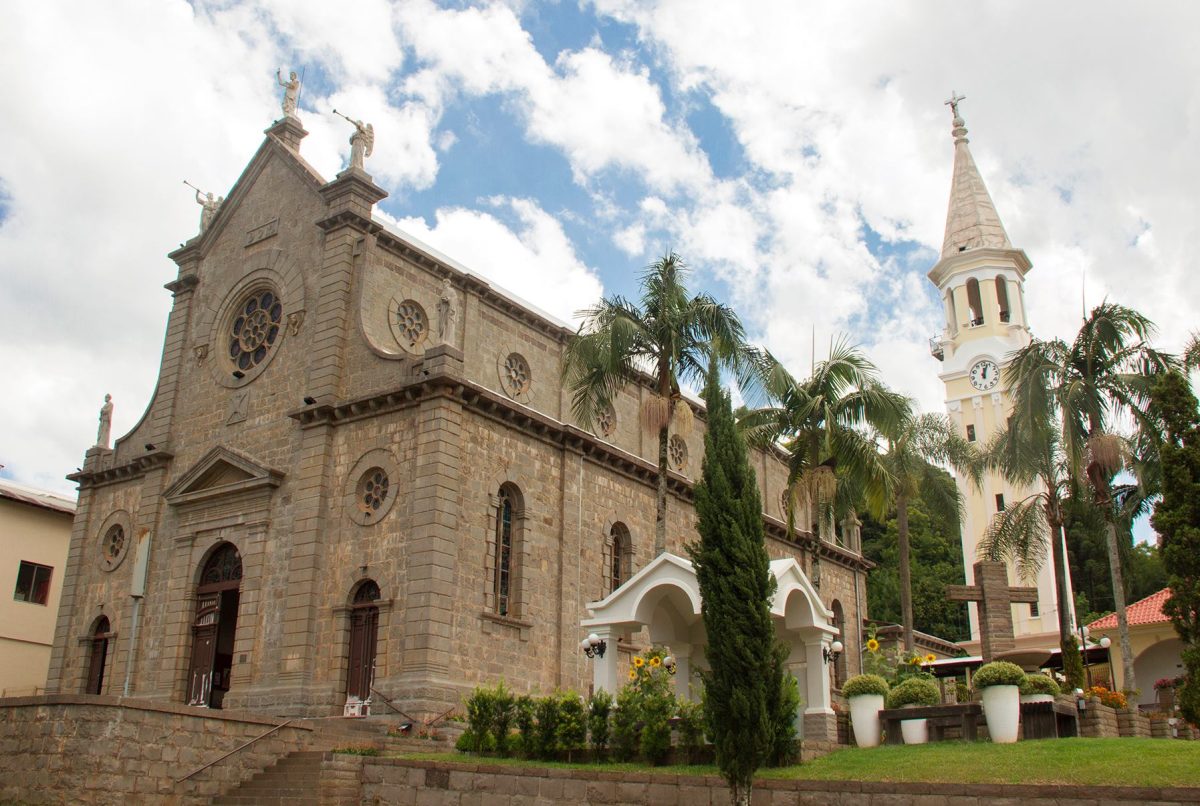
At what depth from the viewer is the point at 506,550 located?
26.2m

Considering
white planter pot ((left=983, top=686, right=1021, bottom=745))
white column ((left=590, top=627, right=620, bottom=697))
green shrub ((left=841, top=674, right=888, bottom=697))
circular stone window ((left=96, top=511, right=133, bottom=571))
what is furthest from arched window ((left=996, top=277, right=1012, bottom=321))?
circular stone window ((left=96, top=511, right=133, bottom=571))

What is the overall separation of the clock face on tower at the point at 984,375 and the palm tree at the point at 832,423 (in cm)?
3816

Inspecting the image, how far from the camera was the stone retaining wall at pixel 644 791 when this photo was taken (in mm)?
13367

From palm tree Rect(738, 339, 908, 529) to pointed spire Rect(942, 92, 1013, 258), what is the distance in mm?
40716

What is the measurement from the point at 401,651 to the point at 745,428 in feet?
34.7

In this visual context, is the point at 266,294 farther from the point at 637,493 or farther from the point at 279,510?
the point at 637,493

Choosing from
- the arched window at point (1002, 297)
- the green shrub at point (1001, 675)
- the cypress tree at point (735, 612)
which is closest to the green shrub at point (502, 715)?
the cypress tree at point (735, 612)

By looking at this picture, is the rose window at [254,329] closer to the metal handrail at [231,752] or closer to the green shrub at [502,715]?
the metal handrail at [231,752]

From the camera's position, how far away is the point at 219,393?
30.0 m

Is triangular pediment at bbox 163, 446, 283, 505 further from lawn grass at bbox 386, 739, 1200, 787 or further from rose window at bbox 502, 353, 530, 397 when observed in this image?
lawn grass at bbox 386, 739, 1200, 787

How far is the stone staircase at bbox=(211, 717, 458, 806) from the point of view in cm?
1909

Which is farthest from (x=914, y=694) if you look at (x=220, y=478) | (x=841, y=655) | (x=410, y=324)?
(x=841, y=655)

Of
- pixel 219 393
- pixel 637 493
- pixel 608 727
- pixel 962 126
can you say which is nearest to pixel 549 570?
pixel 637 493

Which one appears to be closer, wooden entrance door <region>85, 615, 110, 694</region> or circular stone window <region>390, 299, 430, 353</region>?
circular stone window <region>390, 299, 430, 353</region>
